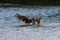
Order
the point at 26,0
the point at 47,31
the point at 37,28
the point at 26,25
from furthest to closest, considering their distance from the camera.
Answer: the point at 26,0, the point at 26,25, the point at 37,28, the point at 47,31

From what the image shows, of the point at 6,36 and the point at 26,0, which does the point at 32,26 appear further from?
the point at 26,0

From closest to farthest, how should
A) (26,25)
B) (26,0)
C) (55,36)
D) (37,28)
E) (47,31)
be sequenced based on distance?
1. (55,36)
2. (47,31)
3. (37,28)
4. (26,25)
5. (26,0)

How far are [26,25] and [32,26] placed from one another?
0.34m

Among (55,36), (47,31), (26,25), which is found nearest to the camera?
(55,36)

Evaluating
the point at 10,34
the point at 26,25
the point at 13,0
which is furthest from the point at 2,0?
the point at 10,34

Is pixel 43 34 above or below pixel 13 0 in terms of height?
above

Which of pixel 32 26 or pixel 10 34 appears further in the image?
pixel 32 26

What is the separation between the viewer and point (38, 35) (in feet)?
25.1

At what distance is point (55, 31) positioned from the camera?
836 centimetres

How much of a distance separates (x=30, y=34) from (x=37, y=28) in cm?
114

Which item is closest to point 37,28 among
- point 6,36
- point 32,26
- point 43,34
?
point 32,26

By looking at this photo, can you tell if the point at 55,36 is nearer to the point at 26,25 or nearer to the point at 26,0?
the point at 26,25

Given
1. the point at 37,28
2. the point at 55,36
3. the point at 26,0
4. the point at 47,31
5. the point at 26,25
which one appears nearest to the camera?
the point at 55,36

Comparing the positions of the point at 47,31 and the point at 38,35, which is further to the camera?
the point at 47,31
